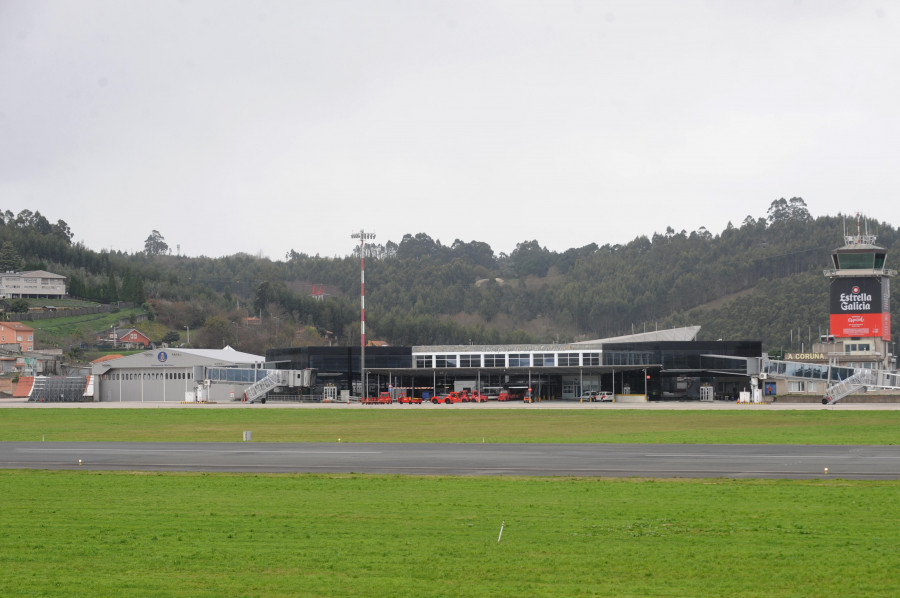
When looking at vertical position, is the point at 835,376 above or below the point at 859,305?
below

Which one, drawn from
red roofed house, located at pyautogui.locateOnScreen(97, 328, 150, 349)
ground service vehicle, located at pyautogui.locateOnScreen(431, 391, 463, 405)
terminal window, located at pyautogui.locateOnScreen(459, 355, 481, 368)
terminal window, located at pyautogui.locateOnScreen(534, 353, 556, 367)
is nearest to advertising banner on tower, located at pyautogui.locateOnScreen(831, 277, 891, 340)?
terminal window, located at pyautogui.locateOnScreen(534, 353, 556, 367)

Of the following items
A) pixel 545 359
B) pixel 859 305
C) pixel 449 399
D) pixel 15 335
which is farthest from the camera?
pixel 15 335

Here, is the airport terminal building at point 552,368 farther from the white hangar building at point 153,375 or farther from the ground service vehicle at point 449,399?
the white hangar building at point 153,375

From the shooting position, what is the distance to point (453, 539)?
18.9 meters

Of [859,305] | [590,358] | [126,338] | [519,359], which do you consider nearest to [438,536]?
[590,358]

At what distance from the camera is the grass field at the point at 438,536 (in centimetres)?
1548

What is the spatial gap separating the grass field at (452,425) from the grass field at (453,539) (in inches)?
818

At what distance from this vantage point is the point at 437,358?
115 m

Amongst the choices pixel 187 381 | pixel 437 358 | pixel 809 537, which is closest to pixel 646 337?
pixel 437 358

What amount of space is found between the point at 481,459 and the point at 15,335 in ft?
501

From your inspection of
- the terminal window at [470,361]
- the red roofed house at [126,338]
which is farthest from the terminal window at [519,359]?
the red roofed house at [126,338]

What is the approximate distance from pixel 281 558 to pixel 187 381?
9742cm

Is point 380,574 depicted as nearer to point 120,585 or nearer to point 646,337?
point 120,585

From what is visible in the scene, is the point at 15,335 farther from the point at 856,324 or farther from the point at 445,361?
the point at 856,324
